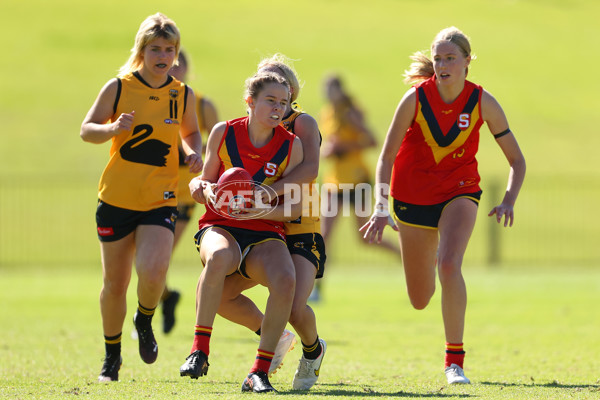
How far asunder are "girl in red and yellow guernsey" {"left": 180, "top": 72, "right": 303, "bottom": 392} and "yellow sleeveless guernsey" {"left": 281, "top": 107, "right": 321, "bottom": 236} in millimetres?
89

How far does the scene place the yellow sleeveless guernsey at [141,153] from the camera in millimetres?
6898

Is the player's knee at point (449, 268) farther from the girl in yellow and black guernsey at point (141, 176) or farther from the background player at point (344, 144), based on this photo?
the background player at point (344, 144)

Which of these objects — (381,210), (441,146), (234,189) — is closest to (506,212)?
(441,146)

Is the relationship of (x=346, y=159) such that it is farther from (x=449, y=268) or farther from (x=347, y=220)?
(x=347, y=220)

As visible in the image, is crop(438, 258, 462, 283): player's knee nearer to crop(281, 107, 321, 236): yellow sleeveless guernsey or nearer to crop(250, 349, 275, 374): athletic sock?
crop(281, 107, 321, 236): yellow sleeveless guernsey

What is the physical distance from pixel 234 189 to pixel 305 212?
1.93 ft

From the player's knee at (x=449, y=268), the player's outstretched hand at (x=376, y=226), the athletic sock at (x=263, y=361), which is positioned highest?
the player's outstretched hand at (x=376, y=226)

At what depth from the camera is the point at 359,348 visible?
907 centimetres

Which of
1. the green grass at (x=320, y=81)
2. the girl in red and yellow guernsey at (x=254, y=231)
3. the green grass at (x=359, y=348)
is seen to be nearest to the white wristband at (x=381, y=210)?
the girl in red and yellow guernsey at (x=254, y=231)

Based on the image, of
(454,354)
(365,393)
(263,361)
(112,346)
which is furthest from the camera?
(112,346)

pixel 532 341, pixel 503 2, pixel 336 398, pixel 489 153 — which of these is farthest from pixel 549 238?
pixel 503 2

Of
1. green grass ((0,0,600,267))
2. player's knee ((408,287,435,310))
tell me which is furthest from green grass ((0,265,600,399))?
green grass ((0,0,600,267))

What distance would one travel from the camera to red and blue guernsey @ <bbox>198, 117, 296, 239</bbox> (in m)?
6.31

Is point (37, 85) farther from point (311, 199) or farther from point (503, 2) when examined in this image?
point (311, 199)
